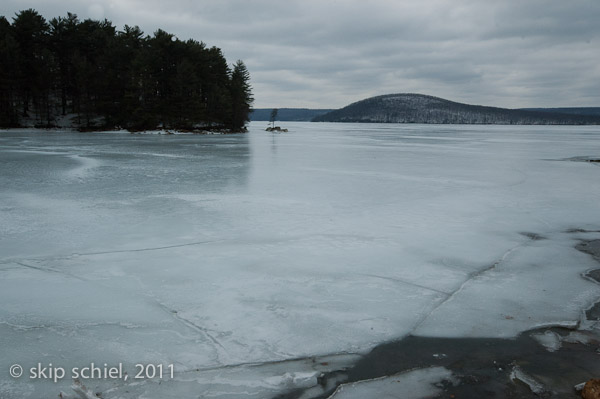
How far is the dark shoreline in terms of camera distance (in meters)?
2.76

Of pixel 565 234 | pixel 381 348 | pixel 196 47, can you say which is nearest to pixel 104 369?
pixel 381 348

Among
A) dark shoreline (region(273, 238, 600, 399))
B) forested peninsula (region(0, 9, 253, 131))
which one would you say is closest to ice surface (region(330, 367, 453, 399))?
dark shoreline (region(273, 238, 600, 399))

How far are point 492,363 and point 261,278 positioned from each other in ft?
8.05

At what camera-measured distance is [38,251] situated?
5480 mm

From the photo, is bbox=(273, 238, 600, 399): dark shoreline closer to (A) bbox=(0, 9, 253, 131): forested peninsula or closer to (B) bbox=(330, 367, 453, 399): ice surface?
(B) bbox=(330, 367, 453, 399): ice surface

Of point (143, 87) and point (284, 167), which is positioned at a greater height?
point (143, 87)

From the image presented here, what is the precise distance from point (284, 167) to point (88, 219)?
9.03 meters

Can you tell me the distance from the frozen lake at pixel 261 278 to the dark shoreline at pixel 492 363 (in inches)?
4.7

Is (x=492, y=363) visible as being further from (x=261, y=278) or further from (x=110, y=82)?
(x=110, y=82)

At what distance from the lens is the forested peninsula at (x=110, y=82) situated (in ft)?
171

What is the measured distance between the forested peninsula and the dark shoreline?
173 ft

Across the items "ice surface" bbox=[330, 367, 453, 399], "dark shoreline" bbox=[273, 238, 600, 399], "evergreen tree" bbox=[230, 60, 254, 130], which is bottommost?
"ice surface" bbox=[330, 367, 453, 399]

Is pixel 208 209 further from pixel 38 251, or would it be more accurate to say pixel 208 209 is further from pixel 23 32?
pixel 23 32

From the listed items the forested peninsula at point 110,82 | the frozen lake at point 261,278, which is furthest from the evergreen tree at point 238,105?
the frozen lake at point 261,278
